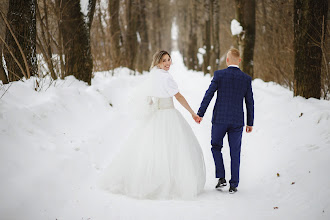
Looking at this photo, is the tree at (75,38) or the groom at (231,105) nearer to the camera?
the groom at (231,105)

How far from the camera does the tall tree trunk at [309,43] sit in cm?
576

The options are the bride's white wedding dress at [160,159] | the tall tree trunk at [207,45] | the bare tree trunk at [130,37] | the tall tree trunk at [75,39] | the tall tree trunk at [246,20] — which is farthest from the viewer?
the tall tree trunk at [207,45]

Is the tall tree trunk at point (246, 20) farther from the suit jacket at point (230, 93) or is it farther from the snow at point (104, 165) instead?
the suit jacket at point (230, 93)

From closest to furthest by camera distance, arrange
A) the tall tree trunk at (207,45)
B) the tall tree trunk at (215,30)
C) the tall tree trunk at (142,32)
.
Result: the tall tree trunk at (215,30) → the tall tree trunk at (142,32) → the tall tree trunk at (207,45)

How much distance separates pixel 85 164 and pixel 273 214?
10.6ft

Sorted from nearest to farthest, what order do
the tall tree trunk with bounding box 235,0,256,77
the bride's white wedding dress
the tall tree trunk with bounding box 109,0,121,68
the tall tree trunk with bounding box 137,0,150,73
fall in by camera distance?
the bride's white wedding dress, the tall tree trunk with bounding box 235,0,256,77, the tall tree trunk with bounding box 109,0,121,68, the tall tree trunk with bounding box 137,0,150,73

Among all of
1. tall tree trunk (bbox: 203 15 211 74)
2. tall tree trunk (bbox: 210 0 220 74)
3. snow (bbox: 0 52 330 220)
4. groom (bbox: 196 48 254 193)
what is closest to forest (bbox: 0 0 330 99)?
snow (bbox: 0 52 330 220)

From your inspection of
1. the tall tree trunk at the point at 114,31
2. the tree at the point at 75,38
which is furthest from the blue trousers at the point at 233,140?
the tall tree trunk at the point at 114,31

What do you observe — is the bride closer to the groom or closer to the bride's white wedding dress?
the bride's white wedding dress

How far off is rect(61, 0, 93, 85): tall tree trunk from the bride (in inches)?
182

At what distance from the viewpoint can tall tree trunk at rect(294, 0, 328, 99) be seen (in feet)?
18.9

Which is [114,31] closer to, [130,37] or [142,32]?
[130,37]

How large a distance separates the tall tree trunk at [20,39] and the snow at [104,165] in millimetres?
383

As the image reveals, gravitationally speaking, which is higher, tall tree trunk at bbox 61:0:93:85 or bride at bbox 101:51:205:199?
tall tree trunk at bbox 61:0:93:85
